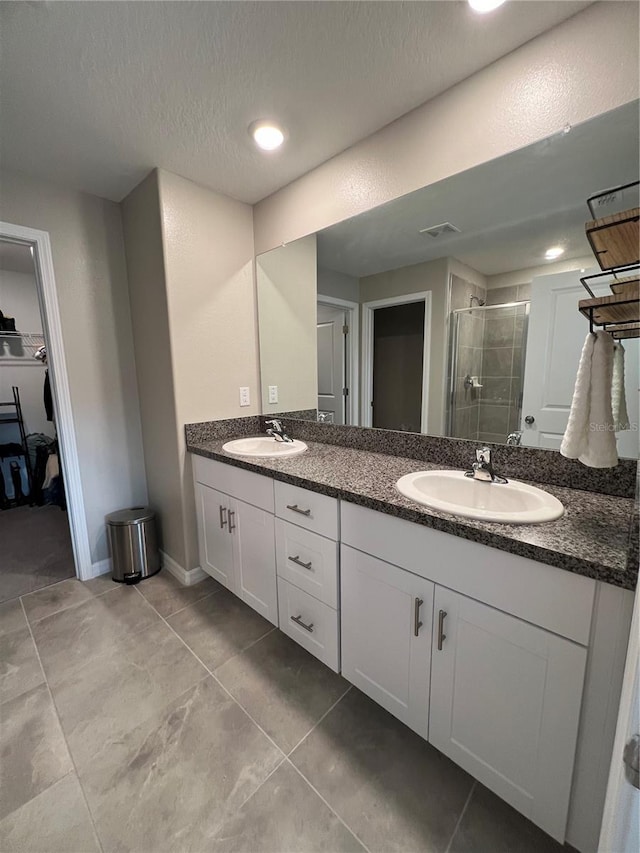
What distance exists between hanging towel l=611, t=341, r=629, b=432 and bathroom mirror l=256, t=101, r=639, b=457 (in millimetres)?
127

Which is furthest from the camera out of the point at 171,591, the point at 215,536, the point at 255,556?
the point at 171,591

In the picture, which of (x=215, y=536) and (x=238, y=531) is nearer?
(x=238, y=531)

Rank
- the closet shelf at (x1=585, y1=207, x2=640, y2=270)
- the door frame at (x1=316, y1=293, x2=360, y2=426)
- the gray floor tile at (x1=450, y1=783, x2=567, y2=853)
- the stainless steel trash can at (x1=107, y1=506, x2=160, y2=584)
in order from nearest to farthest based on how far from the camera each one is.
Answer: the closet shelf at (x1=585, y1=207, x2=640, y2=270) → the gray floor tile at (x1=450, y1=783, x2=567, y2=853) → the door frame at (x1=316, y1=293, x2=360, y2=426) → the stainless steel trash can at (x1=107, y1=506, x2=160, y2=584)

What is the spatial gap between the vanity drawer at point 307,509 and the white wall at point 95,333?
1.39 meters

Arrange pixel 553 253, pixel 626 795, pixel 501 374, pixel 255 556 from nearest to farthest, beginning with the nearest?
1. pixel 626 795
2. pixel 553 253
3. pixel 501 374
4. pixel 255 556

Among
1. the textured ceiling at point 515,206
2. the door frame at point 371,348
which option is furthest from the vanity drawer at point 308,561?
the textured ceiling at point 515,206

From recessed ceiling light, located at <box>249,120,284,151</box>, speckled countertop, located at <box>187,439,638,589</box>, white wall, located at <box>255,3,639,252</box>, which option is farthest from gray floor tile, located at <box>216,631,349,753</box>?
recessed ceiling light, located at <box>249,120,284,151</box>

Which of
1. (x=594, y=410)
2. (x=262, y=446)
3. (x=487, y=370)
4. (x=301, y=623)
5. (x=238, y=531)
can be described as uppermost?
(x=487, y=370)

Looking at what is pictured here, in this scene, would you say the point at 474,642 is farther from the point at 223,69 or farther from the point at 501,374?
the point at 223,69

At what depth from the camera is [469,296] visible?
1428mm

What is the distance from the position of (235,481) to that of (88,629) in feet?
3.54

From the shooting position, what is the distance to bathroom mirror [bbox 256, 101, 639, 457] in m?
1.15

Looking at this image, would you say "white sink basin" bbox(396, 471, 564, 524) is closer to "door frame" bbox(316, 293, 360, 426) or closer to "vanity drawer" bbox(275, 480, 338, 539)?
"vanity drawer" bbox(275, 480, 338, 539)

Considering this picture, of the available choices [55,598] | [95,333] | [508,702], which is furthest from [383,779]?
[95,333]
